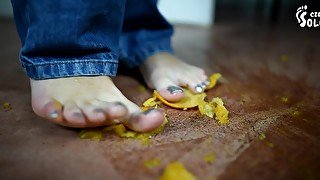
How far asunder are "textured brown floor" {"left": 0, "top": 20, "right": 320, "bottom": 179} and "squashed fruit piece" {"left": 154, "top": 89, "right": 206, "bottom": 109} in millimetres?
16

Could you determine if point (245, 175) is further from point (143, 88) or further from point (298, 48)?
point (298, 48)

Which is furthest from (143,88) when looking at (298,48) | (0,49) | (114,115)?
(298,48)

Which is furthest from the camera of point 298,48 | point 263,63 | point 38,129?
point 298,48

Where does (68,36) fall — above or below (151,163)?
above

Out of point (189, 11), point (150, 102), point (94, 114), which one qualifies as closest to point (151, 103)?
point (150, 102)

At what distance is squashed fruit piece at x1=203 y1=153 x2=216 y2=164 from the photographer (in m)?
0.52

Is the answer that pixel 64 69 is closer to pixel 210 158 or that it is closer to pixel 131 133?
pixel 131 133

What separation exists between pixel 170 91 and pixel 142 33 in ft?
0.86

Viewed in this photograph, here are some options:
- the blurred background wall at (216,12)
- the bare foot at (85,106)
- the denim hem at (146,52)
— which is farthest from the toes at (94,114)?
the blurred background wall at (216,12)

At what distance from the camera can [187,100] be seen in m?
0.74

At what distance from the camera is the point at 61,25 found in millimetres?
587

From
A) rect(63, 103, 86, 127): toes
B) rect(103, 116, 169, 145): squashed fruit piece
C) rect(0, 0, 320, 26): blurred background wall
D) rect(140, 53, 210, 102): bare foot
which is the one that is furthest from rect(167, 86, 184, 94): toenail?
rect(0, 0, 320, 26): blurred background wall

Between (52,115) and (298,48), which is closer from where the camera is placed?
(52,115)

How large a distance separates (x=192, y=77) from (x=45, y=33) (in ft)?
1.16
